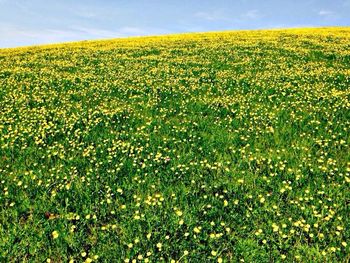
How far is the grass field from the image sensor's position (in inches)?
187

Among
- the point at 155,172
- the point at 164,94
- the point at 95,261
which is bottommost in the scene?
the point at 95,261

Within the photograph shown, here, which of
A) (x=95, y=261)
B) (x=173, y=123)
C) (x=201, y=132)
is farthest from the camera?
(x=173, y=123)

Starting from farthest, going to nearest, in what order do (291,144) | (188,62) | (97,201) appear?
(188,62)
(291,144)
(97,201)

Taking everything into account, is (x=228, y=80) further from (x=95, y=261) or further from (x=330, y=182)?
(x=95, y=261)

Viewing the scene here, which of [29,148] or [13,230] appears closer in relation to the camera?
[13,230]

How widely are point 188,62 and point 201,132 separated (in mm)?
11818

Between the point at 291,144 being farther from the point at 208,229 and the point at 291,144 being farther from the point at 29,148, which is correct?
the point at 29,148

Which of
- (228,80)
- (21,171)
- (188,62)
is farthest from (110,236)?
(188,62)

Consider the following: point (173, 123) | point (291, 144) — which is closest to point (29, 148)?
point (173, 123)

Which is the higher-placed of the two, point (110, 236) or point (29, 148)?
point (29, 148)

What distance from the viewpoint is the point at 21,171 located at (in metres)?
6.88

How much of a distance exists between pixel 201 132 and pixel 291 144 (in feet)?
7.70

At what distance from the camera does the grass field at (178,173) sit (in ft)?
15.6

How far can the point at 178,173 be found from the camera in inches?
258
